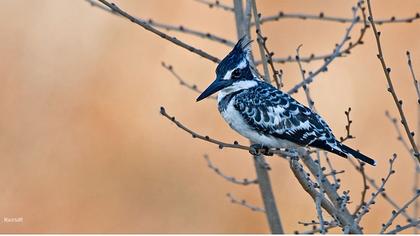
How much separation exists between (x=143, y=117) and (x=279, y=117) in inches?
149

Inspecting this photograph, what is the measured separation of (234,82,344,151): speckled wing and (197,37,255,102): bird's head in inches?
3.7

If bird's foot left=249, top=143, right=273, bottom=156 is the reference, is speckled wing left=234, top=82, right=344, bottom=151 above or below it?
above

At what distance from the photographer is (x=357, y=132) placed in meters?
6.99

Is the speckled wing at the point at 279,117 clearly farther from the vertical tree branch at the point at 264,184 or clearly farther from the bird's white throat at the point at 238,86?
the vertical tree branch at the point at 264,184

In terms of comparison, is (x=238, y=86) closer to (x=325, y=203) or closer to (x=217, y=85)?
(x=217, y=85)

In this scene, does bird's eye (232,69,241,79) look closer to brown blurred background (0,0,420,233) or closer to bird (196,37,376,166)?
bird (196,37,376,166)

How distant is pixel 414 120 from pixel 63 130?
10.7 feet

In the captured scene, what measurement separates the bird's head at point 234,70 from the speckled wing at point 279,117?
3.7 inches

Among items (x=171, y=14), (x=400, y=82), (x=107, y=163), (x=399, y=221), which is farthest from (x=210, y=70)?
(x=399, y=221)

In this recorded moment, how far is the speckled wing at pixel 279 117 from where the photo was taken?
13.1 feet

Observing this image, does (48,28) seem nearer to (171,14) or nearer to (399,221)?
(171,14)

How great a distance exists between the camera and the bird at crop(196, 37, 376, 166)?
13.2ft

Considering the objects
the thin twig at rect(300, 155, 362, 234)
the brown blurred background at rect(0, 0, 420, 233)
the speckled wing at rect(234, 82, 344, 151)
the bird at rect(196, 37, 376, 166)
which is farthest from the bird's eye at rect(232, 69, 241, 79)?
the brown blurred background at rect(0, 0, 420, 233)

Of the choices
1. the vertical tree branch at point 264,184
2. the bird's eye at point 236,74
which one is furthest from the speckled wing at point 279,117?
the vertical tree branch at point 264,184
